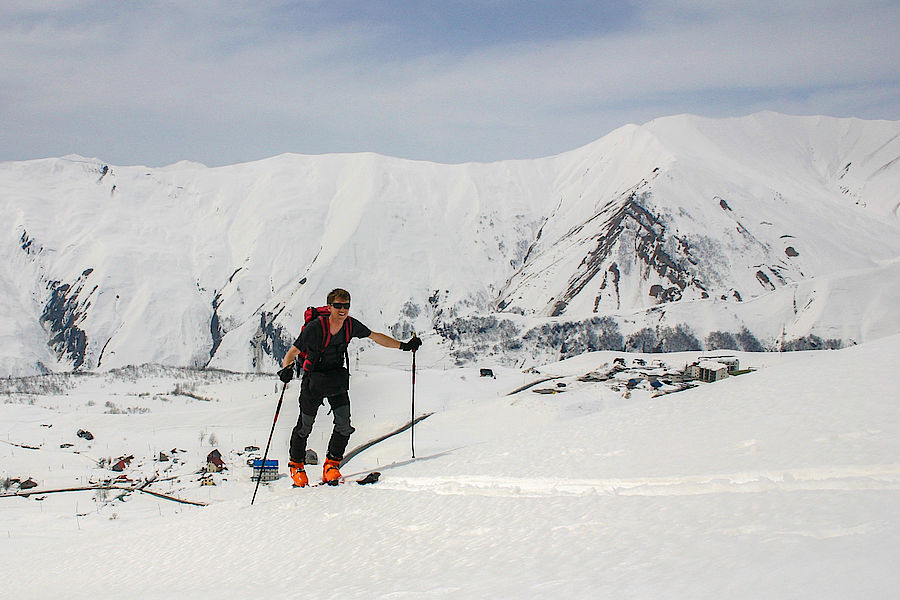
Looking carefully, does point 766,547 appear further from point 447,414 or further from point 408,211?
point 408,211

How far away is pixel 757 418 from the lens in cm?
748

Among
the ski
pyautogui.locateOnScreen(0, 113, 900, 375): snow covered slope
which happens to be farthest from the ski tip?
pyautogui.locateOnScreen(0, 113, 900, 375): snow covered slope

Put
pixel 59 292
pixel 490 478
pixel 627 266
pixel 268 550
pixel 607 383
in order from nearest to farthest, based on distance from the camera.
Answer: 1. pixel 268 550
2. pixel 490 478
3. pixel 607 383
4. pixel 627 266
5. pixel 59 292

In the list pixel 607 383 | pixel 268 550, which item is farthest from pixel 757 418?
pixel 607 383

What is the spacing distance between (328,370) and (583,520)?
3715mm

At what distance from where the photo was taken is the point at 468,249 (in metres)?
89.7

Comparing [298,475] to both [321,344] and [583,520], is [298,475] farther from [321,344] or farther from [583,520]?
[583,520]

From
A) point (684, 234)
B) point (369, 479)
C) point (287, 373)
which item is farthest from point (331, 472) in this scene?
point (684, 234)

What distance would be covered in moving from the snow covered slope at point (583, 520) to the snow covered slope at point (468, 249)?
4497cm

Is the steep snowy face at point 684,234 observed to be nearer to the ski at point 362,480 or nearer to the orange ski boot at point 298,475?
the ski at point 362,480

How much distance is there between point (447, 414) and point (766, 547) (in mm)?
18370

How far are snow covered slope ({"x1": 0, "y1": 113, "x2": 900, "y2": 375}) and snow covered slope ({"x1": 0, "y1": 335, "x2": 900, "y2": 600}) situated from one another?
1771 inches

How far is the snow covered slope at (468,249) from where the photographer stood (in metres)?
56.5

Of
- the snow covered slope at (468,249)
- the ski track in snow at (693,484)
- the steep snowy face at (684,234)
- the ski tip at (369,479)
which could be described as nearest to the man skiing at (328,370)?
the ski tip at (369,479)
